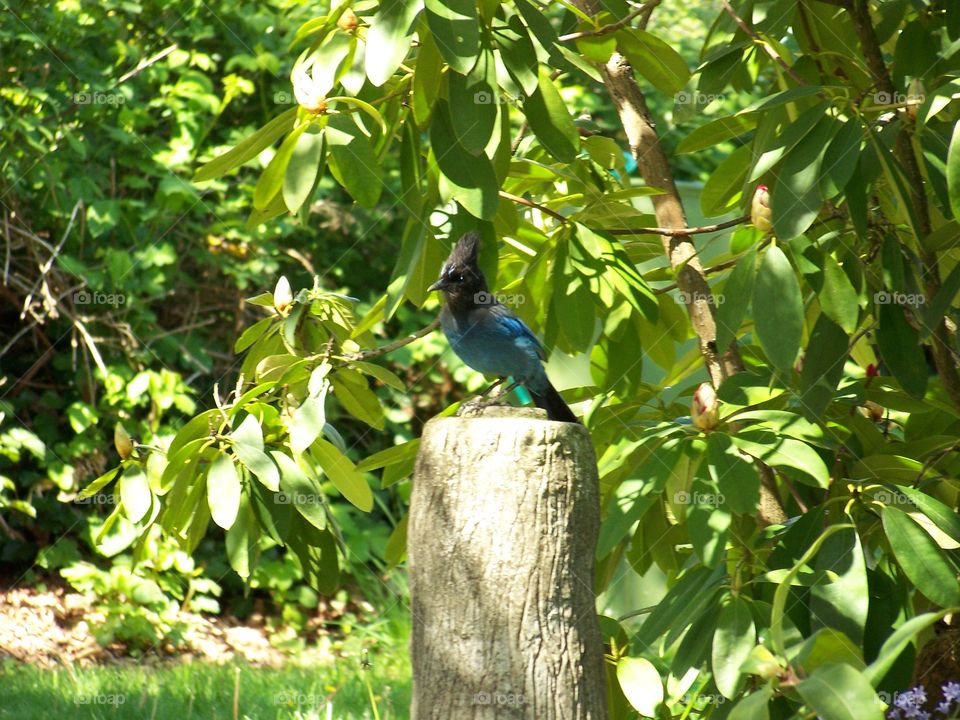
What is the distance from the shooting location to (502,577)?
6.42ft

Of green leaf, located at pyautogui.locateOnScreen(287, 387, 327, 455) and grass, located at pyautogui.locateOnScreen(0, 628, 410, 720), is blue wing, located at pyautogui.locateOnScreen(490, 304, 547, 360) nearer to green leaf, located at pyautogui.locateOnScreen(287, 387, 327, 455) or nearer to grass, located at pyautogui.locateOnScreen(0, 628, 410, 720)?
green leaf, located at pyautogui.locateOnScreen(287, 387, 327, 455)

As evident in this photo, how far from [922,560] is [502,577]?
32.0 inches

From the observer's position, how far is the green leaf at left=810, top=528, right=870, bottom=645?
212 cm

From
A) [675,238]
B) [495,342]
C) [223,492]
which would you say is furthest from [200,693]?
[675,238]

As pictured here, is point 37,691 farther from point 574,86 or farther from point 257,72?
point 574,86

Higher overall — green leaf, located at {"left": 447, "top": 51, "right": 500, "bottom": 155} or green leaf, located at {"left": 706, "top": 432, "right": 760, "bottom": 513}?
green leaf, located at {"left": 447, "top": 51, "right": 500, "bottom": 155}

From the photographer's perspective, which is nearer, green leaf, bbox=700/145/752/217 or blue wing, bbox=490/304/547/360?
blue wing, bbox=490/304/547/360

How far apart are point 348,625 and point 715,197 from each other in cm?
374

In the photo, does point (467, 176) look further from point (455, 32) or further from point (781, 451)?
point (781, 451)

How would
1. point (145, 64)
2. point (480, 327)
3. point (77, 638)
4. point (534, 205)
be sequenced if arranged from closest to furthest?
point (480, 327)
point (534, 205)
point (77, 638)
point (145, 64)

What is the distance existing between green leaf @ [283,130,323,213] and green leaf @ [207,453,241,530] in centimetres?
63

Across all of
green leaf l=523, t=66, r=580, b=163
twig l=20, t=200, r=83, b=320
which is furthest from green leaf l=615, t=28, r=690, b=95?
twig l=20, t=200, r=83, b=320

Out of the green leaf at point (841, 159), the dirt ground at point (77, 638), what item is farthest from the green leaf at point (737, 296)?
the dirt ground at point (77, 638)

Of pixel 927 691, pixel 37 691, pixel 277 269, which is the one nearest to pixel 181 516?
pixel 927 691
